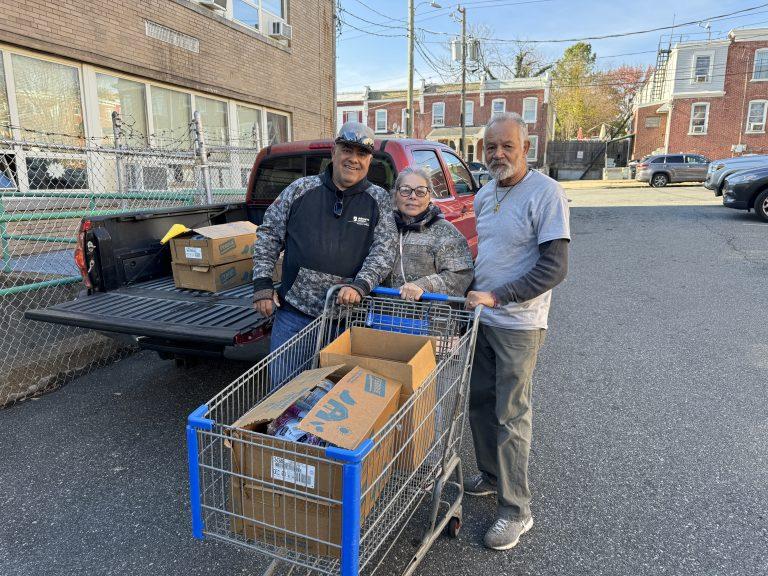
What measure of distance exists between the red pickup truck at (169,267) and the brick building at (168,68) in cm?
269

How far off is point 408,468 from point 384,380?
0.40 m

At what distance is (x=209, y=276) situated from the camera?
13.6 ft

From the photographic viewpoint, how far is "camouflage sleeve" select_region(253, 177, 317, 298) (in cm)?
301

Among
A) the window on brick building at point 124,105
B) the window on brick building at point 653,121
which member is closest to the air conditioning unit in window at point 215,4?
the window on brick building at point 124,105

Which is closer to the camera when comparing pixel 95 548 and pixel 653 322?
pixel 95 548

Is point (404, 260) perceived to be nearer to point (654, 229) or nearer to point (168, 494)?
point (168, 494)

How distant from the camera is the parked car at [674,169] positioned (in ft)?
95.0

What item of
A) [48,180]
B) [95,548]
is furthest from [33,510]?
[48,180]

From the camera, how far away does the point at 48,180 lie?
8.40 metres

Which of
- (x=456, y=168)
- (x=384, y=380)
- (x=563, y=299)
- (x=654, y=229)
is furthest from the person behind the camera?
(x=654, y=229)

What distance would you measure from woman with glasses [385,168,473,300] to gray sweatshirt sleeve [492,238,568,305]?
510 millimetres

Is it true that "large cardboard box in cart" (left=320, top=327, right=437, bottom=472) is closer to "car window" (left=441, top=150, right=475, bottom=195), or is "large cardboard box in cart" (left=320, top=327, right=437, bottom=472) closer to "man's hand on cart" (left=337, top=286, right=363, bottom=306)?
A: "man's hand on cart" (left=337, top=286, right=363, bottom=306)

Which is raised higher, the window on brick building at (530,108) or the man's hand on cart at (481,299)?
the window on brick building at (530,108)

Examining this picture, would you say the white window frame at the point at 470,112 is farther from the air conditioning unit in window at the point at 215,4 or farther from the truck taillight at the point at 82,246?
the truck taillight at the point at 82,246
